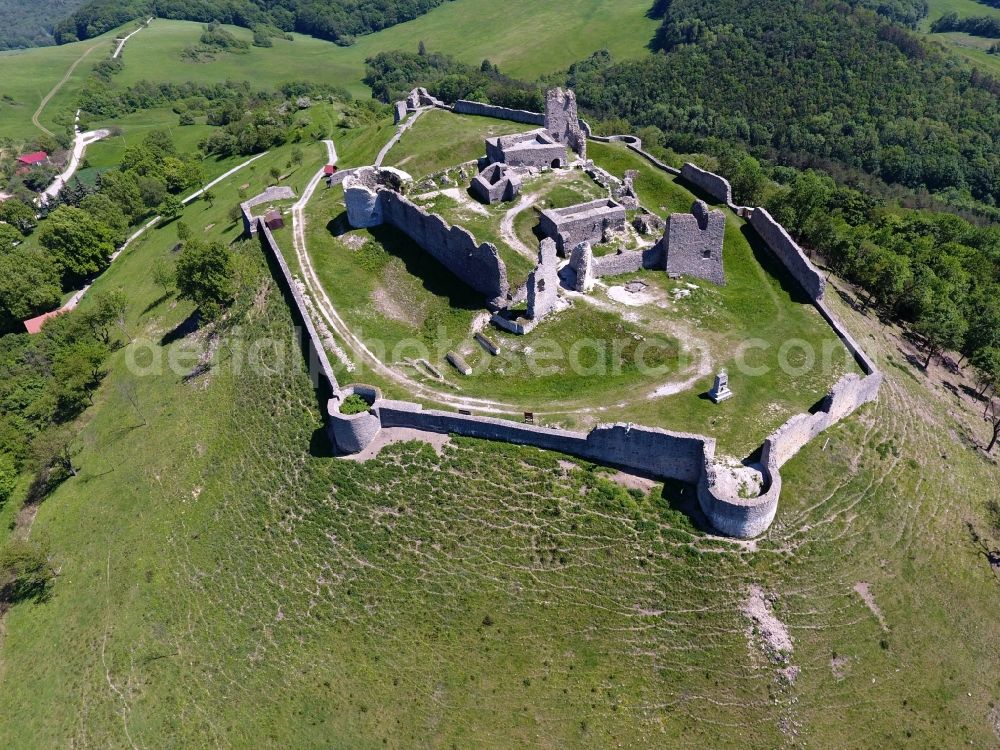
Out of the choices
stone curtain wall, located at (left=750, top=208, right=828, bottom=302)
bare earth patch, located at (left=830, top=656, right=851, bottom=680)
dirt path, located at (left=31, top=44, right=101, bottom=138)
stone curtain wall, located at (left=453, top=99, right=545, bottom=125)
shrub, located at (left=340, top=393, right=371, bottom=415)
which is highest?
dirt path, located at (left=31, top=44, right=101, bottom=138)

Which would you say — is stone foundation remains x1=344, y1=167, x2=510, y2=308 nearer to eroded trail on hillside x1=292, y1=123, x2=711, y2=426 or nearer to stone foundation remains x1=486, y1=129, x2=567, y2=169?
eroded trail on hillside x1=292, y1=123, x2=711, y2=426

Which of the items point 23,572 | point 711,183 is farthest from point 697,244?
point 23,572

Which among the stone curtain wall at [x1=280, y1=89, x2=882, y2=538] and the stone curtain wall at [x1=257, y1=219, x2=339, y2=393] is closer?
the stone curtain wall at [x1=280, y1=89, x2=882, y2=538]

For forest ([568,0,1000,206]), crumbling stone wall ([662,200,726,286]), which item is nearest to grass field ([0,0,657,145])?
forest ([568,0,1000,206])

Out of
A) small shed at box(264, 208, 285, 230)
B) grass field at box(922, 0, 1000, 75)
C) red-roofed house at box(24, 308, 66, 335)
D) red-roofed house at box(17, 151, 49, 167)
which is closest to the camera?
small shed at box(264, 208, 285, 230)

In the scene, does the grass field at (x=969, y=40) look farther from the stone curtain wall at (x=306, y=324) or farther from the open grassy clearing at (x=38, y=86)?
the open grassy clearing at (x=38, y=86)

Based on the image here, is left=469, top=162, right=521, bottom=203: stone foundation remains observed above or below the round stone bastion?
above

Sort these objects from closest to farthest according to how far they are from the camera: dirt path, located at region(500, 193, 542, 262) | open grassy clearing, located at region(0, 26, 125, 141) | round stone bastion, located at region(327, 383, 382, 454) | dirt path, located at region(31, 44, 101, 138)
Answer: round stone bastion, located at region(327, 383, 382, 454) → dirt path, located at region(500, 193, 542, 262) → dirt path, located at region(31, 44, 101, 138) → open grassy clearing, located at region(0, 26, 125, 141)

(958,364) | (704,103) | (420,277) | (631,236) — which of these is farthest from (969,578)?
(704,103)
